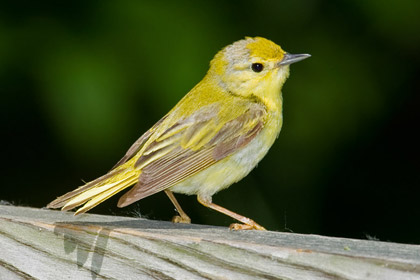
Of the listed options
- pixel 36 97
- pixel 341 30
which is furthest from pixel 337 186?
pixel 36 97

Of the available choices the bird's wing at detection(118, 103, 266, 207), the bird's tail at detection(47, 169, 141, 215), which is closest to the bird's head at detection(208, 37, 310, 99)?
the bird's wing at detection(118, 103, 266, 207)

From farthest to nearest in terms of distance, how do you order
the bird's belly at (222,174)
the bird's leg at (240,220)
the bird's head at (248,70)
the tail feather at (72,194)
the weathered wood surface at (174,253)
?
the bird's head at (248,70), the bird's belly at (222,174), the bird's leg at (240,220), the tail feather at (72,194), the weathered wood surface at (174,253)

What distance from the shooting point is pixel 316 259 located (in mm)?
2445

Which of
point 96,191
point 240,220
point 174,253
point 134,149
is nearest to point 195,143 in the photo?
point 134,149

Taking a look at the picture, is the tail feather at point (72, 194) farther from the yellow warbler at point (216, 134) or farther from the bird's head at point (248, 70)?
the bird's head at point (248, 70)

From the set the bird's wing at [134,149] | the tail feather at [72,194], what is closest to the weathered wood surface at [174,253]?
the tail feather at [72,194]

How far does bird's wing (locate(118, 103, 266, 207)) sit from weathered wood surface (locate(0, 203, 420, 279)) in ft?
2.50

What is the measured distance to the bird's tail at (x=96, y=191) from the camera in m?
3.05

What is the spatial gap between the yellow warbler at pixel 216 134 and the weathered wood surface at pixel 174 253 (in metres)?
0.59

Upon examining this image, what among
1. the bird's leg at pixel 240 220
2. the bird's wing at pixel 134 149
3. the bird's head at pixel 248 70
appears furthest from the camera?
the bird's head at pixel 248 70

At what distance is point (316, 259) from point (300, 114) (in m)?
2.66

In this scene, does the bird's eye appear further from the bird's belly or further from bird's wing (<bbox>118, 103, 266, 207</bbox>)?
the bird's belly

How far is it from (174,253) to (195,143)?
1.49m

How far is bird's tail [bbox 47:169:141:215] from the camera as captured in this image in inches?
120
